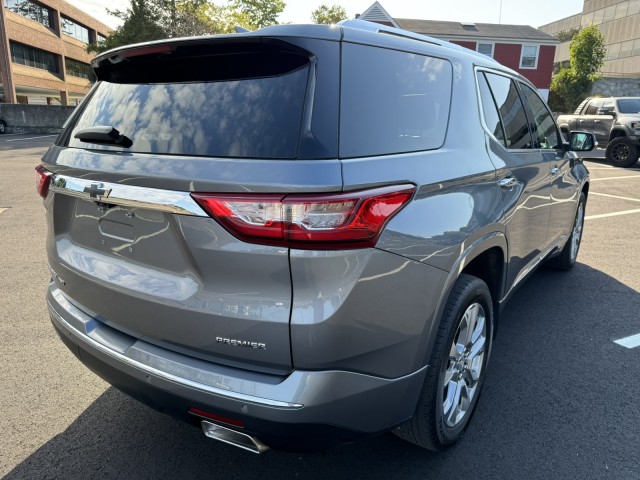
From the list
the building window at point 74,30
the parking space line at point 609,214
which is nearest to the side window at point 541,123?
the parking space line at point 609,214

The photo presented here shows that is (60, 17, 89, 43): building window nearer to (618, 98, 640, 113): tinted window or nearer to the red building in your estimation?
the red building

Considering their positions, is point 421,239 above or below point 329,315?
above

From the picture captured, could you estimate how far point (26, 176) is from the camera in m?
10.9

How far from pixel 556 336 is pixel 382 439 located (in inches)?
73.9

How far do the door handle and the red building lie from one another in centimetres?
3535

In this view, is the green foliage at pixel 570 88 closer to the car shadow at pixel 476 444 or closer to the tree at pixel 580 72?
the tree at pixel 580 72

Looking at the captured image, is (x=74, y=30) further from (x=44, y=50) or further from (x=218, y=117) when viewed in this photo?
(x=218, y=117)

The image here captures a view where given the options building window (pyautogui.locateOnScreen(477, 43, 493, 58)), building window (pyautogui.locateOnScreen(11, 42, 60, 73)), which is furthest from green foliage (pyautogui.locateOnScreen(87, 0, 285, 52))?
building window (pyautogui.locateOnScreen(477, 43, 493, 58))

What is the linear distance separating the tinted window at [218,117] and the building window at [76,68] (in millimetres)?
52647

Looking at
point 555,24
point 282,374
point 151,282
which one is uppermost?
point 555,24

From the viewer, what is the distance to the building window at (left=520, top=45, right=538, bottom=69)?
36.0 m

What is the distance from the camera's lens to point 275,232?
163 cm

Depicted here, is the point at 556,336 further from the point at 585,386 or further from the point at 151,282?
the point at 151,282

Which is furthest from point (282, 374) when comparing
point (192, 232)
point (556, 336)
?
point (556, 336)
